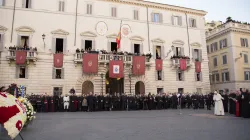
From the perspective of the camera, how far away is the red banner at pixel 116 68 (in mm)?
25844

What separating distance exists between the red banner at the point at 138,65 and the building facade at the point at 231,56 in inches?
733

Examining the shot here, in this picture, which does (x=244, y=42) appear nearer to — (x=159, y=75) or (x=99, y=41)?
(x=159, y=75)

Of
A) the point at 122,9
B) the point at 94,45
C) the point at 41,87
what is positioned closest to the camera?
the point at 41,87

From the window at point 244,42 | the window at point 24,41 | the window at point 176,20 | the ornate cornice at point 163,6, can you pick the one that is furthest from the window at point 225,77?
the window at point 24,41

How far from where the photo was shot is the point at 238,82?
118 ft

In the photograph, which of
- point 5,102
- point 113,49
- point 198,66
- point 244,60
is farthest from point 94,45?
point 244,60

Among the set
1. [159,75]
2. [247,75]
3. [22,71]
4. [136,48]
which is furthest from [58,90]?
[247,75]

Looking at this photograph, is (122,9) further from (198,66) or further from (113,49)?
(198,66)

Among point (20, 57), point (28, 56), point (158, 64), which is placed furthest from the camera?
point (158, 64)

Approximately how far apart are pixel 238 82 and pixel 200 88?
9.29 meters

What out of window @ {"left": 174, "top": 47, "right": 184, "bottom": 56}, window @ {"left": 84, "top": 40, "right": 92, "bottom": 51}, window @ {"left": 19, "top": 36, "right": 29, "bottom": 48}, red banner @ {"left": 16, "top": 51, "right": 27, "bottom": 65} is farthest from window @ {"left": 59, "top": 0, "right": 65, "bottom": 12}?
window @ {"left": 174, "top": 47, "right": 184, "bottom": 56}

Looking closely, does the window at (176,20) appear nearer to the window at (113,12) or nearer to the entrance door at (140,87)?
the window at (113,12)

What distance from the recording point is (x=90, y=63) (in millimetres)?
25406

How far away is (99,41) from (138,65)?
6.14m
